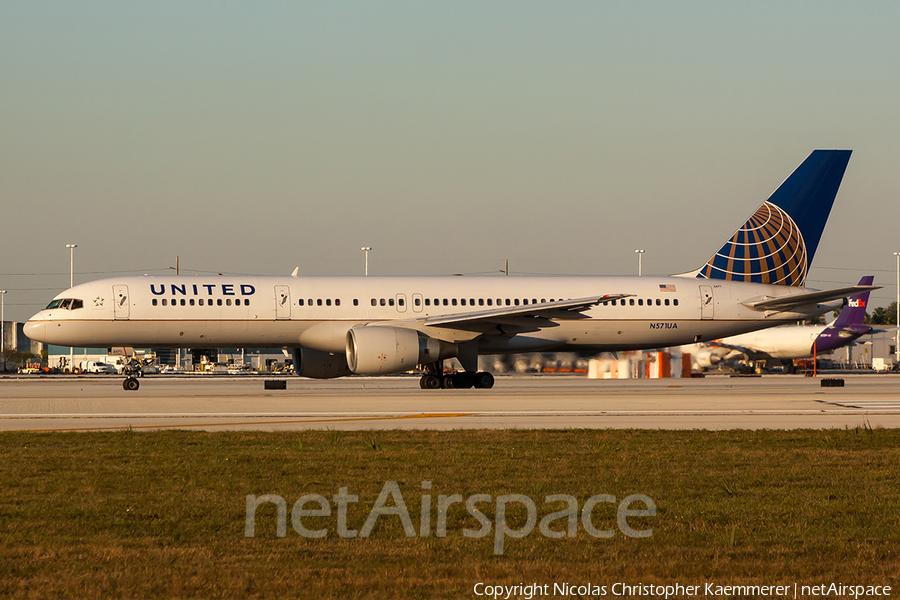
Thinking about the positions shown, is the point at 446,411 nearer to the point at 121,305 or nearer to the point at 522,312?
the point at 522,312

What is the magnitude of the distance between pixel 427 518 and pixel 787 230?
104 feet

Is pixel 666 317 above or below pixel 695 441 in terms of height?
above

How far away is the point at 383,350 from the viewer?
94.8 feet

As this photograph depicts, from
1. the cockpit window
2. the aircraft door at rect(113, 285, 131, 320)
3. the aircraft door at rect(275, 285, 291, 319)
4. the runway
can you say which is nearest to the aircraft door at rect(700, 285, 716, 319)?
the runway

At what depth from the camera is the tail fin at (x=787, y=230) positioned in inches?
1431

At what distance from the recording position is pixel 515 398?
26.0 meters

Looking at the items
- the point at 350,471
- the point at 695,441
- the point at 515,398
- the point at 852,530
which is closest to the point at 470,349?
the point at 515,398

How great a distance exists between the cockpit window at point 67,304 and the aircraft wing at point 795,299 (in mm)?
23390

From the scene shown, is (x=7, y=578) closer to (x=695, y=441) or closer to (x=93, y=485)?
(x=93, y=485)

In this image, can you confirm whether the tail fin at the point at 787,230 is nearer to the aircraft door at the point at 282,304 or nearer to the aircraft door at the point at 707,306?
the aircraft door at the point at 707,306

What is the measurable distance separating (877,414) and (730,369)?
4582cm

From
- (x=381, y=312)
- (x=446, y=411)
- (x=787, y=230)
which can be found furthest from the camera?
(x=787, y=230)

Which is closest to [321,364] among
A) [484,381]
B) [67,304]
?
[484,381]

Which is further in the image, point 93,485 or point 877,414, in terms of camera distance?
point 877,414
